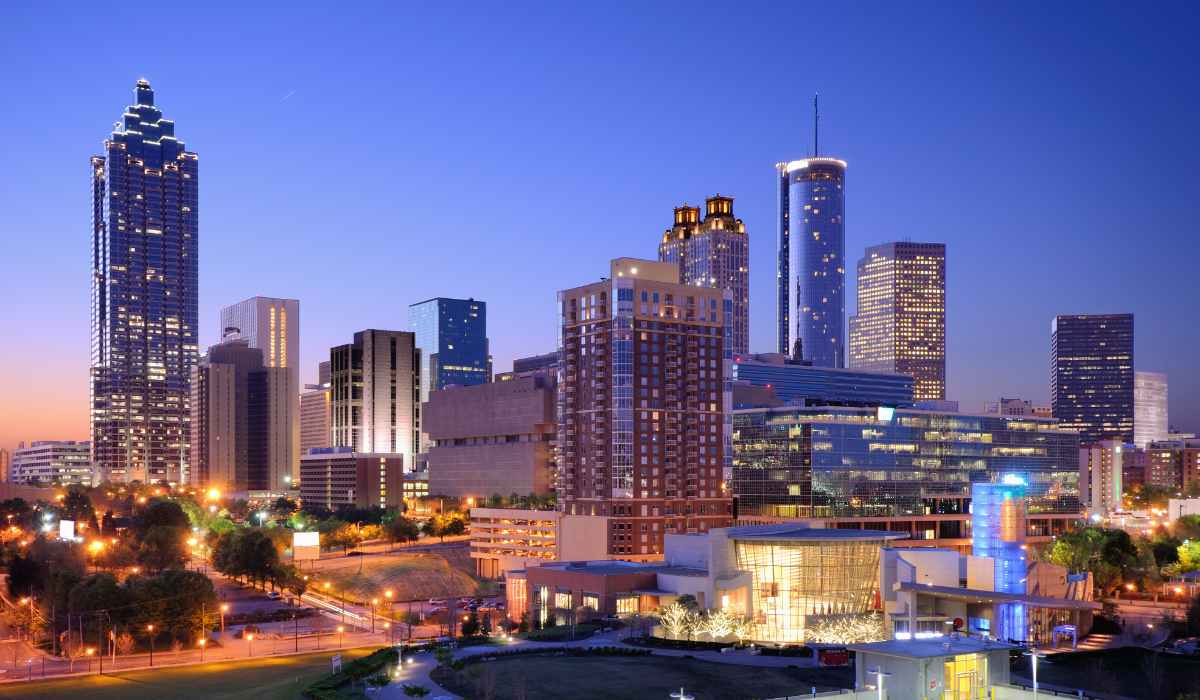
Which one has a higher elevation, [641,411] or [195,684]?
[641,411]

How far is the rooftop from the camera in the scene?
63134mm

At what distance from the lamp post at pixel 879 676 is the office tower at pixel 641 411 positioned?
403 feet

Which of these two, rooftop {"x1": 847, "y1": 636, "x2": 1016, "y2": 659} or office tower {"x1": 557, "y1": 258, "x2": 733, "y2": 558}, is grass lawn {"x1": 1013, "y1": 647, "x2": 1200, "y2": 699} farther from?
office tower {"x1": 557, "y1": 258, "x2": 733, "y2": 558}

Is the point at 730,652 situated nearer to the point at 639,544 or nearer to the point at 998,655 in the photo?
the point at 998,655

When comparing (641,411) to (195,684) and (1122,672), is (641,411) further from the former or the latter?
(1122,672)

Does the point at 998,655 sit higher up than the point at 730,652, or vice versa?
the point at 998,655

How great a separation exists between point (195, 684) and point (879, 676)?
219 ft

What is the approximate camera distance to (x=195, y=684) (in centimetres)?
10294

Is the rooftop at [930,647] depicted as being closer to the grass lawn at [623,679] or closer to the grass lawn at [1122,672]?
the grass lawn at [623,679]

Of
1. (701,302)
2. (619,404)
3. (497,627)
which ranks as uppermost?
(701,302)

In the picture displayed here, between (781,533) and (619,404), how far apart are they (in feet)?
229

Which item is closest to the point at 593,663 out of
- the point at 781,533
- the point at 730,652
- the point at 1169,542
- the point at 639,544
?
the point at 730,652

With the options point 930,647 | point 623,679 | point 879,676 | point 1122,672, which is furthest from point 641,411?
point 879,676

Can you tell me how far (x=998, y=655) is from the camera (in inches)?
2623
